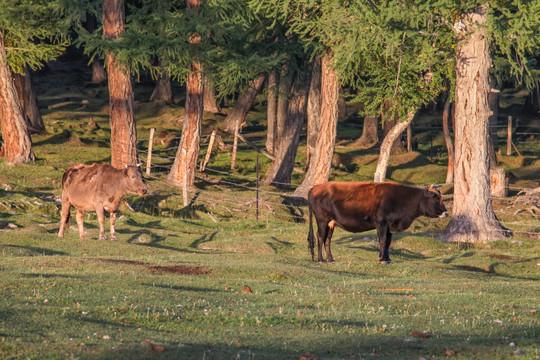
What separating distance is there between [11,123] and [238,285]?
2515 cm

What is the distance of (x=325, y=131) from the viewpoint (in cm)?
Answer: 3259

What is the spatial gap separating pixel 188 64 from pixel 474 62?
13791mm

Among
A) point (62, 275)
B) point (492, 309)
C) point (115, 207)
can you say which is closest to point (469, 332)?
point (492, 309)

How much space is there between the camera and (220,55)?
113 feet

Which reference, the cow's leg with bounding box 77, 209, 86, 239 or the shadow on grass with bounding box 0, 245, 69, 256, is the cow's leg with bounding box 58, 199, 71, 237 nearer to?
the cow's leg with bounding box 77, 209, 86, 239

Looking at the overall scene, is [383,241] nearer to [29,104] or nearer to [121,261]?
[121,261]

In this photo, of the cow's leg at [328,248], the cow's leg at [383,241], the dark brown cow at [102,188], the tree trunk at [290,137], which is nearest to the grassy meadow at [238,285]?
the cow's leg at [383,241]

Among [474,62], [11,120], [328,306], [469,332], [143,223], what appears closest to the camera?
[469,332]

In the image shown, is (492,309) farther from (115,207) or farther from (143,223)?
(143,223)

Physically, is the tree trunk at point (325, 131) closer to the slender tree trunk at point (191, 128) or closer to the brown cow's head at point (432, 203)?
the slender tree trunk at point (191, 128)

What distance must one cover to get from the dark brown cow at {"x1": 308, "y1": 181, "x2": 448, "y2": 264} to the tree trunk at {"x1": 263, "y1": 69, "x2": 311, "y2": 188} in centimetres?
1749

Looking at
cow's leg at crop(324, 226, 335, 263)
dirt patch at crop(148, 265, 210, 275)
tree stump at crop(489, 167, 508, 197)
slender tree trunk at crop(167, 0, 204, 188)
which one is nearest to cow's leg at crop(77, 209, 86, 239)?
dirt patch at crop(148, 265, 210, 275)

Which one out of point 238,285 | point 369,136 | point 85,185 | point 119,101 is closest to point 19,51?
point 119,101

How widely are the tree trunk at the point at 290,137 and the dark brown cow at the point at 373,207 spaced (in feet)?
57.4
